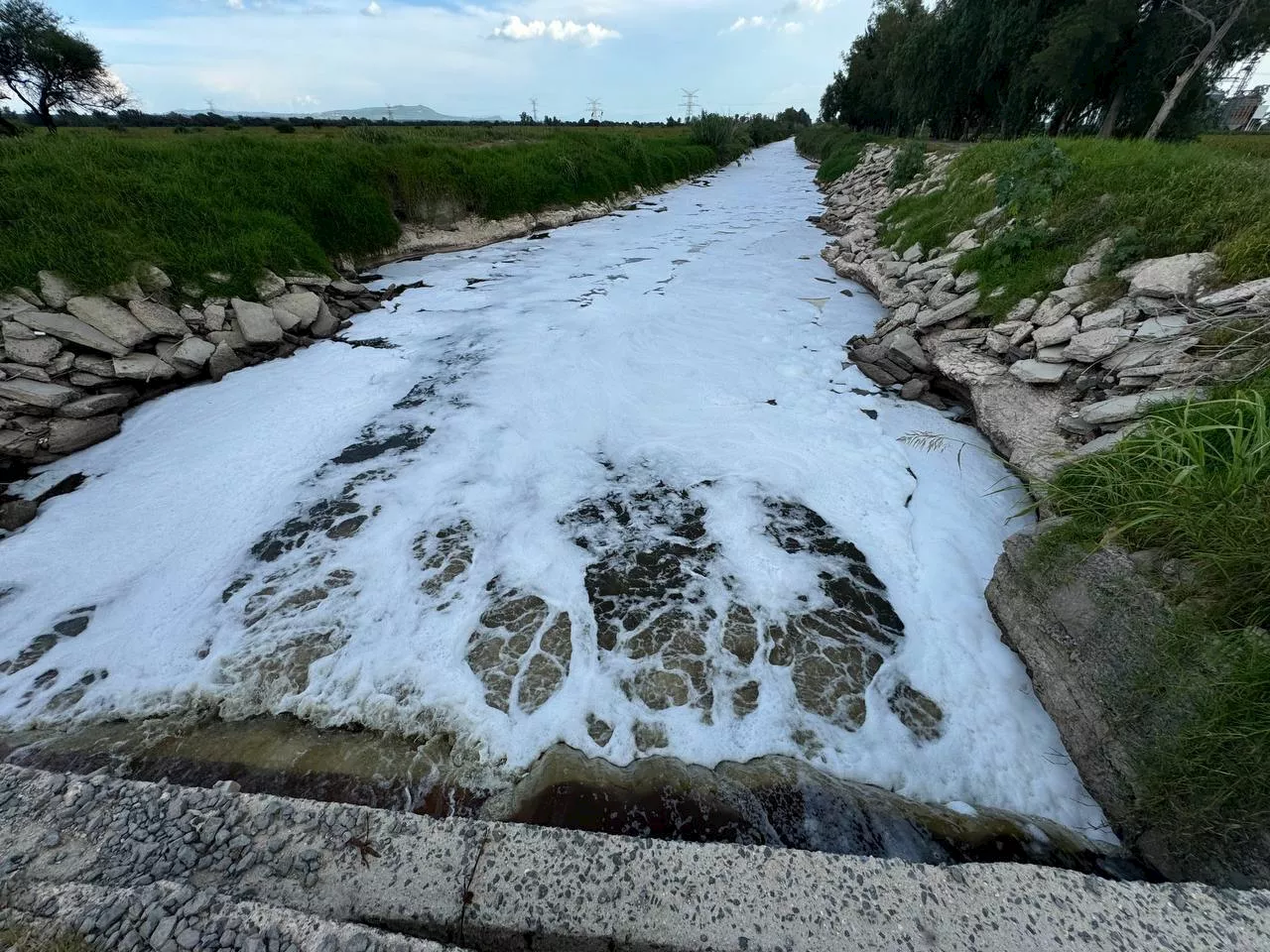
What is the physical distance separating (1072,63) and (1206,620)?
24.3 metres

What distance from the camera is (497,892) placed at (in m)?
1.82

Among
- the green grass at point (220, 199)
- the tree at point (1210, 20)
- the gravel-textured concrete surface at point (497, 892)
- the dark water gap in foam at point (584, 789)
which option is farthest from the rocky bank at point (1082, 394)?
the tree at point (1210, 20)

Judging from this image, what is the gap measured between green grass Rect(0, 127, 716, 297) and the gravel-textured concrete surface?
7101 millimetres

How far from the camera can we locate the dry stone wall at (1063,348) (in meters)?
4.01

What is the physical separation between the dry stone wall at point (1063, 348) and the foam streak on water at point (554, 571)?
19.6 inches

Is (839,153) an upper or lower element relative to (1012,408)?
upper

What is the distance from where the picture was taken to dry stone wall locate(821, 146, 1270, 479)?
4.01 metres

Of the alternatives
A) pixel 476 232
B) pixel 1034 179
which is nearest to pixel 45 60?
pixel 476 232

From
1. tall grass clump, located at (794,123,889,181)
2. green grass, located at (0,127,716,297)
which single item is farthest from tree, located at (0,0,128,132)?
tall grass clump, located at (794,123,889,181)

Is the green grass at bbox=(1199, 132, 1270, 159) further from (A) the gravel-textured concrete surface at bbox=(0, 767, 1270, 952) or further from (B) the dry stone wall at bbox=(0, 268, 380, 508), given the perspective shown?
(B) the dry stone wall at bbox=(0, 268, 380, 508)

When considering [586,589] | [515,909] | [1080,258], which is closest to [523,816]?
[515,909]

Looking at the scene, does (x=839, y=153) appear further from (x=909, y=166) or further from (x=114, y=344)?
(x=114, y=344)

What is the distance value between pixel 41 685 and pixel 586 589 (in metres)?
3.30

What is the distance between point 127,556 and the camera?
4.06 metres
